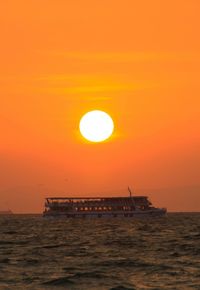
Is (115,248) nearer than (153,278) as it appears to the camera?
No

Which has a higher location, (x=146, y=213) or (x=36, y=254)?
(x=146, y=213)

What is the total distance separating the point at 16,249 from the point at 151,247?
13.4 meters

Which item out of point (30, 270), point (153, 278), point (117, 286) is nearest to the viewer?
point (117, 286)

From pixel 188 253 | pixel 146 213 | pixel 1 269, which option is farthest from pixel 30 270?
pixel 146 213

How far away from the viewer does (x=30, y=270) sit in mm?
46406

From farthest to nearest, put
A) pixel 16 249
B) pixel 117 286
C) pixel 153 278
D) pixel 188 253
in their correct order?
pixel 16 249 → pixel 188 253 → pixel 153 278 → pixel 117 286

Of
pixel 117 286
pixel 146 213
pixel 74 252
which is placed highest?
pixel 146 213

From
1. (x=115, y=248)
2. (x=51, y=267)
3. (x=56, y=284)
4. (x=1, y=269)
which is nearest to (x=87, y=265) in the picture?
A: (x=51, y=267)

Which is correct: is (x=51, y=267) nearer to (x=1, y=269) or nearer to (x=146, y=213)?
(x=1, y=269)

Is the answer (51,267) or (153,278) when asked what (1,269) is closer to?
(51,267)

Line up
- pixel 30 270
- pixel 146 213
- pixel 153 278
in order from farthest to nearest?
pixel 146 213 < pixel 30 270 < pixel 153 278

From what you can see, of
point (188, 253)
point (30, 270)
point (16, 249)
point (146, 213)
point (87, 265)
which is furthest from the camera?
point (146, 213)

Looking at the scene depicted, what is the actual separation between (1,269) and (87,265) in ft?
22.1

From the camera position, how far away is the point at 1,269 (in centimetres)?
4675
